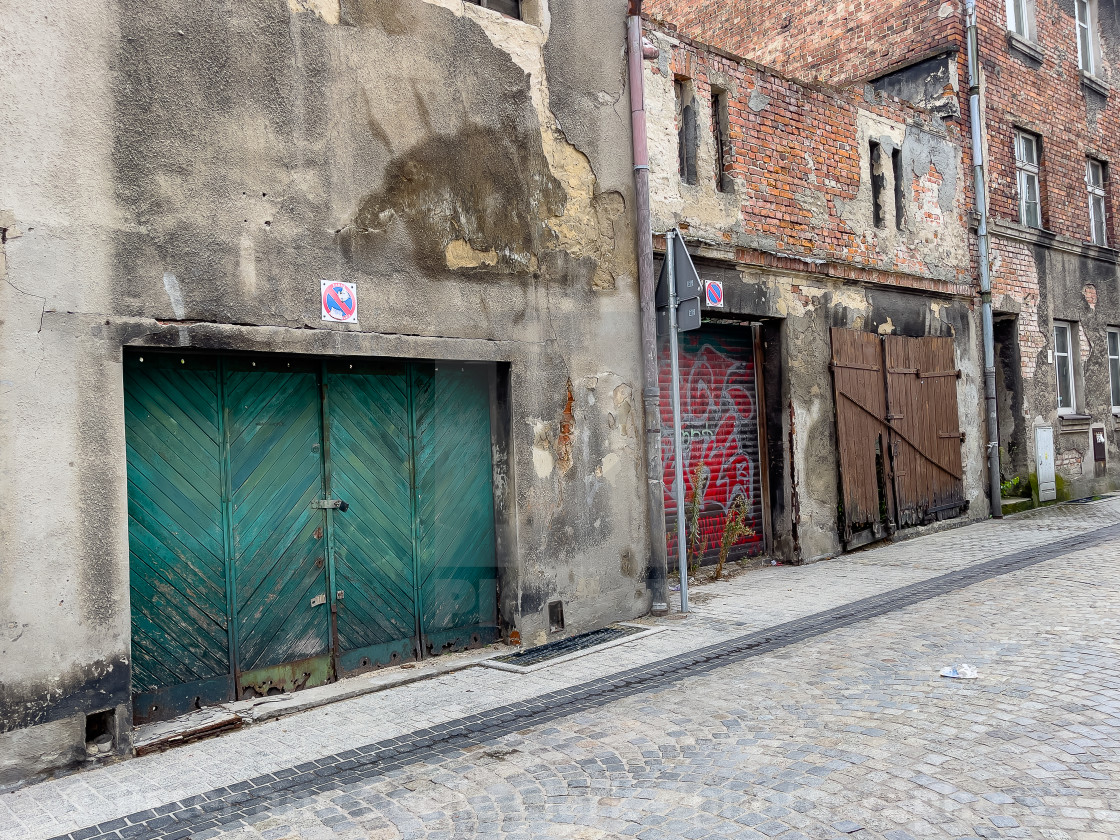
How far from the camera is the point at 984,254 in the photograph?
39.0ft

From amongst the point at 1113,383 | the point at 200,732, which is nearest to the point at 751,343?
the point at 200,732

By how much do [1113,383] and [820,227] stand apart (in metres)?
8.50

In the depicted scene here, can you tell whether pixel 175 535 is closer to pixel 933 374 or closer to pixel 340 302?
pixel 340 302

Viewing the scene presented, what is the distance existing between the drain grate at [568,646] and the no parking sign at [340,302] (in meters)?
2.50

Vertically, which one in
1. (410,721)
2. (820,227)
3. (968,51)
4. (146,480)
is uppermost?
(968,51)

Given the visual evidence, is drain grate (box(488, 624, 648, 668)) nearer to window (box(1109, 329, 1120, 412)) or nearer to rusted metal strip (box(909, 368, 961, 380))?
rusted metal strip (box(909, 368, 961, 380))

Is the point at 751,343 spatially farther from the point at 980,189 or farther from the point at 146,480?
the point at 146,480

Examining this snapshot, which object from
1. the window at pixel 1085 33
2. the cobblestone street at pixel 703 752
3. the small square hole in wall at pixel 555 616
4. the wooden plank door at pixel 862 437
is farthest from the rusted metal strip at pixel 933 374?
the window at pixel 1085 33

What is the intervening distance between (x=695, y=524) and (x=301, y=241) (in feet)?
15.7

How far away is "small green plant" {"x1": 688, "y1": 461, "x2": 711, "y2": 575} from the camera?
841 centimetres

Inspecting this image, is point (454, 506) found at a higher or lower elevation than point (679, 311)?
lower

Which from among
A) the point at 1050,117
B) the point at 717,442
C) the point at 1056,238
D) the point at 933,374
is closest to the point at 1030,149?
the point at 1050,117

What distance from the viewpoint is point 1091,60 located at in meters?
14.7

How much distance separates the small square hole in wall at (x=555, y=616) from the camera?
6.40 meters
